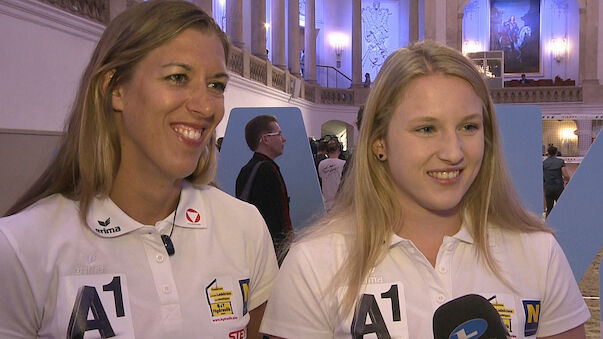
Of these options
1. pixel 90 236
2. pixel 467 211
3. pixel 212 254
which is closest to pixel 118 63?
pixel 90 236

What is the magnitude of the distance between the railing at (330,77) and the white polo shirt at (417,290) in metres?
24.3

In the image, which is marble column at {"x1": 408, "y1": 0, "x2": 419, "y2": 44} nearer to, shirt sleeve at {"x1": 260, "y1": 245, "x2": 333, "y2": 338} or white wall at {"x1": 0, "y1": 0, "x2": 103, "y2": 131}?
white wall at {"x1": 0, "y1": 0, "x2": 103, "y2": 131}

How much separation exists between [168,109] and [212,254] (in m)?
0.47

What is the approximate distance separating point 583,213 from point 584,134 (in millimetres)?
18646

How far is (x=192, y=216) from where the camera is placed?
1.95m

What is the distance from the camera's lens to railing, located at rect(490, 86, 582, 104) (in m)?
23.3

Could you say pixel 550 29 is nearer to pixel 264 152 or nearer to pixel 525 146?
pixel 264 152

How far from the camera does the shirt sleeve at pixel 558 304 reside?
75.3 inches

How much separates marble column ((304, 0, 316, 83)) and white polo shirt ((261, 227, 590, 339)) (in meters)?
20.8

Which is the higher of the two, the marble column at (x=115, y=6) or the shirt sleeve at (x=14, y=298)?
the marble column at (x=115, y=6)

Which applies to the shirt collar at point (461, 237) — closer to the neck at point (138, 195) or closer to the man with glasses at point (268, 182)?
the neck at point (138, 195)

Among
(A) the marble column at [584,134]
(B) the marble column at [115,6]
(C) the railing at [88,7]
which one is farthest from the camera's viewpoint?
(A) the marble column at [584,134]

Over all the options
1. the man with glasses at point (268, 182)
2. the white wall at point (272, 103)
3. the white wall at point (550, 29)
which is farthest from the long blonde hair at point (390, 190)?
the white wall at point (550, 29)

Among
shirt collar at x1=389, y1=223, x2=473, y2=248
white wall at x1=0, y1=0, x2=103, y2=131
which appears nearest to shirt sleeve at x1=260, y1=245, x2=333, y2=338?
shirt collar at x1=389, y1=223, x2=473, y2=248
